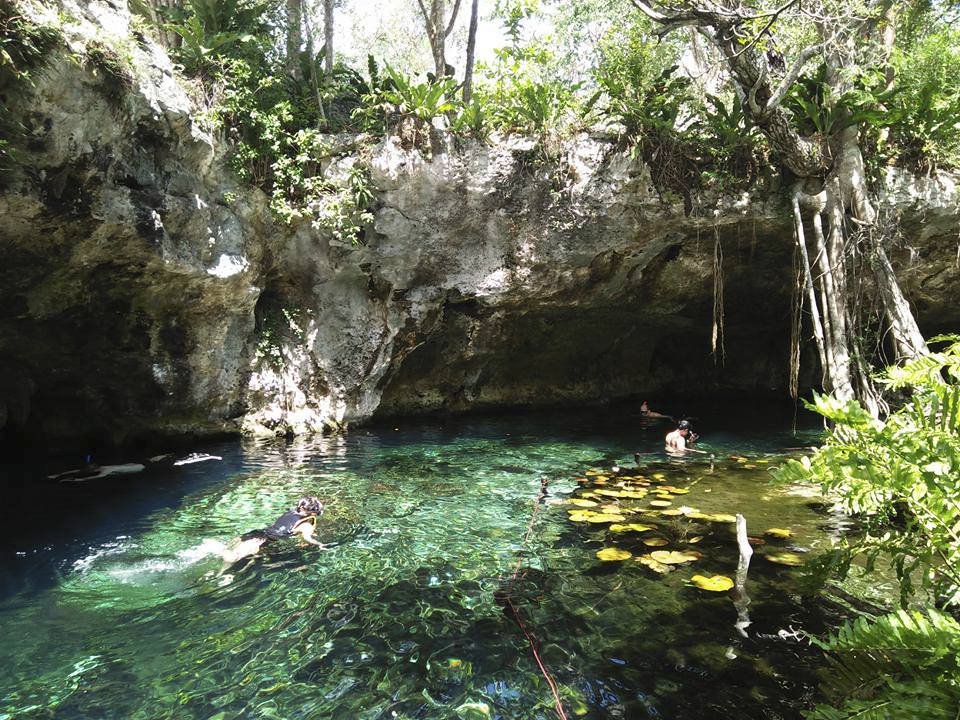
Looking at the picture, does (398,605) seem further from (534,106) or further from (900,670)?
(534,106)

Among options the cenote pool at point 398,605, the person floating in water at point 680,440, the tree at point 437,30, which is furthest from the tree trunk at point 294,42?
the person floating in water at point 680,440

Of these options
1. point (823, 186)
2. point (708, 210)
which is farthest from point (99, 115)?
point (823, 186)

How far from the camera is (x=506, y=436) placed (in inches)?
479

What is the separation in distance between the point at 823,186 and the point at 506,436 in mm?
7574

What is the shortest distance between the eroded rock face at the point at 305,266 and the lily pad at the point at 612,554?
719 cm

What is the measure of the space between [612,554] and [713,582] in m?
0.99

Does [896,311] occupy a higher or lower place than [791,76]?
lower

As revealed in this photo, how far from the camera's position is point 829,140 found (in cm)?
912

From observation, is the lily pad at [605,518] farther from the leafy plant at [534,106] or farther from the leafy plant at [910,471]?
the leafy plant at [534,106]

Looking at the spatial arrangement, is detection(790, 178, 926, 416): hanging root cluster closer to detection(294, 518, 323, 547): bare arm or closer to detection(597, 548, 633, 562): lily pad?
detection(597, 548, 633, 562): lily pad

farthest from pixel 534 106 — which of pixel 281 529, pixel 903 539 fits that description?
pixel 903 539

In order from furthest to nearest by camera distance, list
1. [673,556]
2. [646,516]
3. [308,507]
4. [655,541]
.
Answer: [646,516]
[308,507]
[655,541]
[673,556]

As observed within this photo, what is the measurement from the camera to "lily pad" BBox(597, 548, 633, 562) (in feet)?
17.4

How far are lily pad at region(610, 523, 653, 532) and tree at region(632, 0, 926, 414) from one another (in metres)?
3.58
